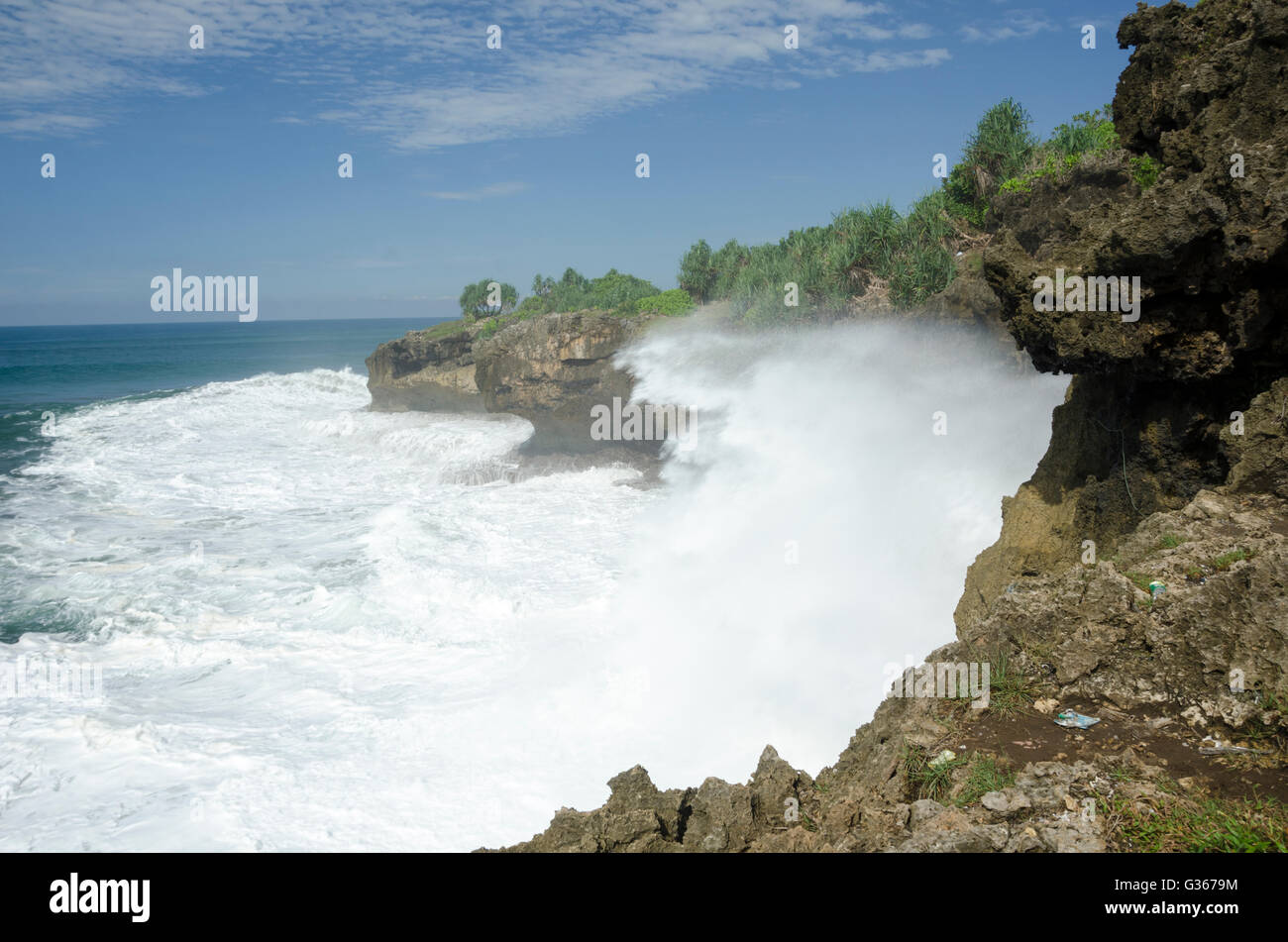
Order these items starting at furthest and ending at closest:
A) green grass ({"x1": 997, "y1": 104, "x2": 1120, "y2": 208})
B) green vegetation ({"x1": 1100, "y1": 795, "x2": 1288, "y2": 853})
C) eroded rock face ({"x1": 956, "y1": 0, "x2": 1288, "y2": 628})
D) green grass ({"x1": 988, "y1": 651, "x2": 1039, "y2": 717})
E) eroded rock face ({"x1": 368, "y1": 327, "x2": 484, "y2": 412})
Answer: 1. eroded rock face ({"x1": 368, "y1": 327, "x2": 484, "y2": 412})
2. green grass ({"x1": 997, "y1": 104, "x2": 1120, "y2": 208})
3. eroded rock face ({"x1": 956, "y1": 0, "x2": 1288, "y2": 628})
4. green grass ({"x1": 988, "y1": 651, "x2": 1039, "y2": 717})
5. green vegetation ({"x1": 1100, "y1": 795, "x2": 1288, "y2": 853})

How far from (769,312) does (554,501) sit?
11.2m

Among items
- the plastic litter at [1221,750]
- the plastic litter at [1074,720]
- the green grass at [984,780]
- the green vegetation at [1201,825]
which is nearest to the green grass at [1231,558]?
the plastic litter at [1221,750]

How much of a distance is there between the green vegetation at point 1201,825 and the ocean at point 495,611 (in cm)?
561

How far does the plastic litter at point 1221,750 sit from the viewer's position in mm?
4539

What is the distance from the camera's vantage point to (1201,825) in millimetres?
3961

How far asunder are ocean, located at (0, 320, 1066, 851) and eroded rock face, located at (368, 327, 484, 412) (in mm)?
10321

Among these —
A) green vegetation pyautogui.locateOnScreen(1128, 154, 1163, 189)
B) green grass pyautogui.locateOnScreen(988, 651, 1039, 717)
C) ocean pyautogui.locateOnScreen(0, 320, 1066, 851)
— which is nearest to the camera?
green grass pyautogui.locateOnScreen(988, 651, 1039, 717)

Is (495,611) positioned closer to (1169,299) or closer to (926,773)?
(926,773)

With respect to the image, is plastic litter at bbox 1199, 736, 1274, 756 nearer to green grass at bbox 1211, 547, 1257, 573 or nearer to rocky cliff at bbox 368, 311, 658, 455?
green grass at bbox 1211, 547, 1257, 573

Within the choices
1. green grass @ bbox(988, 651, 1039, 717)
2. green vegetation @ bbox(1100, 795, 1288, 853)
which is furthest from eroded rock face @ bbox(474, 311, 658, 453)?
green vegetation @ bbox(1100, 795, 1288, 853)

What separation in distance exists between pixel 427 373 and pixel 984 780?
33.9 meters

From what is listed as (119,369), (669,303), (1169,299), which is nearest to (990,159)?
Result: (669,303)

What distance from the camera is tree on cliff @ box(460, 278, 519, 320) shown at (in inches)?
1626

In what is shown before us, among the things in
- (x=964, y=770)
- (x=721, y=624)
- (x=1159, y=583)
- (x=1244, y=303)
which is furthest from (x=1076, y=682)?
(x=721, y=624)
